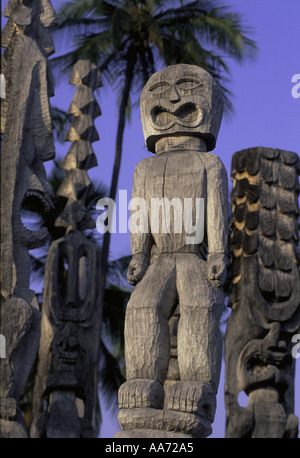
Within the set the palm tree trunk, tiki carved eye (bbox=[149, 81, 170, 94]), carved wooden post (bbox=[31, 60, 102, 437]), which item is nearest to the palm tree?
the palm tree trunk

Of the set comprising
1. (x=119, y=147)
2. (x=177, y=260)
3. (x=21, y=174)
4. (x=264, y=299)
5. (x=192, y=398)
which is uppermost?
(x=119, y=147)

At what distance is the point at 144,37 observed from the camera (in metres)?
18.2

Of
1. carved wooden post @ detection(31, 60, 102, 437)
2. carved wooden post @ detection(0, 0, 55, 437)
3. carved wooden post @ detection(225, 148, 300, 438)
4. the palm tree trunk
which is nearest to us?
carved wooden post @ detection(0, 0, 55, 437)

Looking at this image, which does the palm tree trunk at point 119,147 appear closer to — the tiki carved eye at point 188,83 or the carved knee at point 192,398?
the tiki carved eye at point 188,83

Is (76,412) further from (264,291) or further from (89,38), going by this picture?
→ (89,38)

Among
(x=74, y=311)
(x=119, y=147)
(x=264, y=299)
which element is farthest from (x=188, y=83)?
(x=119, y=147)

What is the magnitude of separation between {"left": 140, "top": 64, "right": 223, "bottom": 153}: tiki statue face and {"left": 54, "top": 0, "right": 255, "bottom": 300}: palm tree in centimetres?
1222

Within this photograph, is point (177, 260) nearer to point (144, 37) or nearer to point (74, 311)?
point (74, 311)

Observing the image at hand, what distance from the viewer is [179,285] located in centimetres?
523

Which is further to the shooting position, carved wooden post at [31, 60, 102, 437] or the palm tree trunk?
the palm tree trunk

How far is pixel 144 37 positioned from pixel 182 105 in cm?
1312

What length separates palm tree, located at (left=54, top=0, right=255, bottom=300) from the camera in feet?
59.8

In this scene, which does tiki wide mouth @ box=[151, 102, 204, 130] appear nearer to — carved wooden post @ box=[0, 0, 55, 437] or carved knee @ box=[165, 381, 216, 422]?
carved knee @ box=[165, 381, 216, 422]

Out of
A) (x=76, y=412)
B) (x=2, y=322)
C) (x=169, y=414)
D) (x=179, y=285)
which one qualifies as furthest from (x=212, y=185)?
(x=76, y=412)
